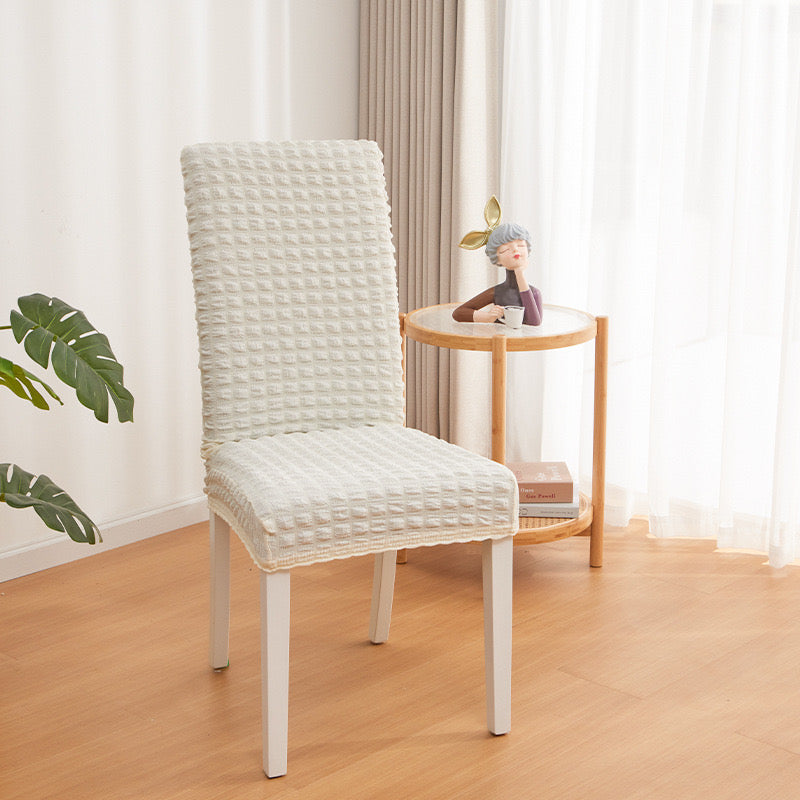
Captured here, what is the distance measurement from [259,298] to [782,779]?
1.26 metres

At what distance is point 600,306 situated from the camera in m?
3.18

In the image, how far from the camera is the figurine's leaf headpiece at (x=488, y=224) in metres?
2.81

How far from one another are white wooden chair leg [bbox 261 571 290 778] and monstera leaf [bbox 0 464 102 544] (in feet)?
1.43

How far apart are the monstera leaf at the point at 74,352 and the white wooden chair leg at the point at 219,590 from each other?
0.95 feet

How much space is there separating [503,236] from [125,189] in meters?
0.97

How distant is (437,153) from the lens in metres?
3.36

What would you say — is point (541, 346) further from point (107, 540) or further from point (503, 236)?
point (107, 540)

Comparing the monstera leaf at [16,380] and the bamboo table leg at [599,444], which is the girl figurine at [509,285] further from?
the monstera leaf at [16,380]

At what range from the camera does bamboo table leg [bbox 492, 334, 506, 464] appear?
8.59 feet

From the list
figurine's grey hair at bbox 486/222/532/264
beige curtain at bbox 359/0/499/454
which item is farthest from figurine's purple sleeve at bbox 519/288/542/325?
beige curtain at bbox 359/0/499/454

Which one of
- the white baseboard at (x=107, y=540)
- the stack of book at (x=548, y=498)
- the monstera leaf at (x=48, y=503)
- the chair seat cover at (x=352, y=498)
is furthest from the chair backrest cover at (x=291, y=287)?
the white baseboard at (x=107, y=540)

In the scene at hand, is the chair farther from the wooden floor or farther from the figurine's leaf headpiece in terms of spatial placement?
the figurine's leaf headpiece

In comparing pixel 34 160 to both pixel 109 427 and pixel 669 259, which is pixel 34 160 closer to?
pixel 109 427

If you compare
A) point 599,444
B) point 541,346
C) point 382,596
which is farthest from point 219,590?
point 599,444
